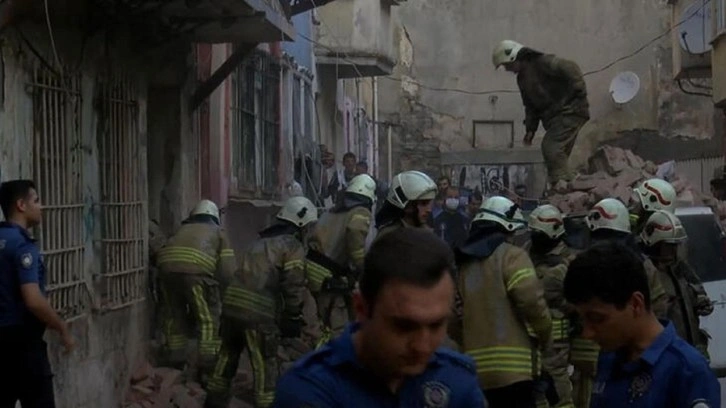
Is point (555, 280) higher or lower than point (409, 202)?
lower

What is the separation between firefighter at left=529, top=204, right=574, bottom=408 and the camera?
8.09 metres

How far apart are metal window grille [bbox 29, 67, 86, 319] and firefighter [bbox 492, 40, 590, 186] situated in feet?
15.9

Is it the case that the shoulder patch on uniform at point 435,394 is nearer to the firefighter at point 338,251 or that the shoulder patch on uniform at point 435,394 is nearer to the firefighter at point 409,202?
the firefighter at point 409,202

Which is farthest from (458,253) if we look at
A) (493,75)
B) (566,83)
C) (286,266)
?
(493,75)

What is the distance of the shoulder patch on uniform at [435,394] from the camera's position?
2607mm

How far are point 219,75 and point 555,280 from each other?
5789mm

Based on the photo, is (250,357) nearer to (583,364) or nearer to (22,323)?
(583,364)

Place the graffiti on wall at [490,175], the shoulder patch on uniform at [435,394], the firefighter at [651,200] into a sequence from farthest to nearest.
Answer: the graffiti on wall at [490,175] < the firefighter at [651,200] < the shoulder patch on uniform at [435,394]

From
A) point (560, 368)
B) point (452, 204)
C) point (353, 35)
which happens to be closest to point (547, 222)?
point (560, 368)

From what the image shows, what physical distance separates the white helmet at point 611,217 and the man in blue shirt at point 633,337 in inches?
190

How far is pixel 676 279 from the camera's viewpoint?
7.29 m

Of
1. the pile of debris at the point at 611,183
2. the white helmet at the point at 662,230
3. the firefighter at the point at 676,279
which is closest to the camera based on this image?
the firefighter at the point at 676,279

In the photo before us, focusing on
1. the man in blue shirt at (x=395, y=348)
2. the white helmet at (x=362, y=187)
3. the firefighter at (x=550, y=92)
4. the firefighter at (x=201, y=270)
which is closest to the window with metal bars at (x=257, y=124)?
the firefighter at (x=550, y=92)

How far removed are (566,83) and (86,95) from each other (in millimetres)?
5417
